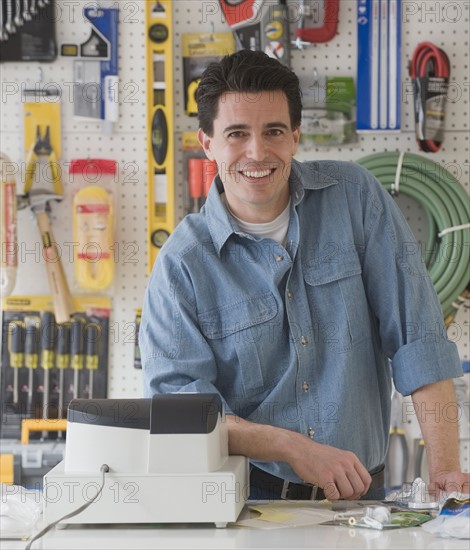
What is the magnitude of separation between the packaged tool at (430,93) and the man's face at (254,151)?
3.56 feet

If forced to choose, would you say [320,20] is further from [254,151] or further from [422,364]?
[422,364]

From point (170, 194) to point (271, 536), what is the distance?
184 centimetres

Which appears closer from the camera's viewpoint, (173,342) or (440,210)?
(173,342)

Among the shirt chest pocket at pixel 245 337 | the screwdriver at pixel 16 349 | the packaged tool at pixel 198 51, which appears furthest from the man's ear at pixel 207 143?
the screwdriver at pixel 16 349

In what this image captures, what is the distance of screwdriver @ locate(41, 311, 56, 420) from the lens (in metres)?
3.31

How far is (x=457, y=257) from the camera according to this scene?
3.16 m

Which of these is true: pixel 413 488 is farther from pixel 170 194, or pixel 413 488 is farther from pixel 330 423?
pixel 170 194

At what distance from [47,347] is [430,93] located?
160cm

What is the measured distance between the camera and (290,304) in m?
2.14

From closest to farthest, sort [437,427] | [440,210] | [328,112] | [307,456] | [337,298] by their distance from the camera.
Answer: [307,456]
[437,427]
[337,298]
[440,210]
[328,112]

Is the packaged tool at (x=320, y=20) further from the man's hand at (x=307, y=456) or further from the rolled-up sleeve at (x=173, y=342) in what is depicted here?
the man's hand at (x=307, y=456)

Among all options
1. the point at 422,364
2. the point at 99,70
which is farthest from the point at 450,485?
the point at 99,70

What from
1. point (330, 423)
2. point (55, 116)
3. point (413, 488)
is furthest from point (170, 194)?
point (413, 488)

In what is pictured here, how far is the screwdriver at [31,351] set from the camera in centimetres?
332
